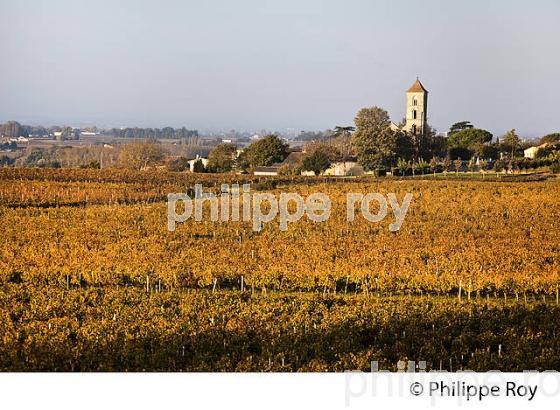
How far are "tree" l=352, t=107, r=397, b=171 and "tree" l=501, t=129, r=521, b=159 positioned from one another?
3.55ft

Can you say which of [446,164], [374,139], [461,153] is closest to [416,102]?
[374,139]

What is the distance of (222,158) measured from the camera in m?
8.88

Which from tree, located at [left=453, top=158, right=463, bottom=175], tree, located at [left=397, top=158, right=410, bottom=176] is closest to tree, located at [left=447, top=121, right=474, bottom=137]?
tree, located at [left=397, top=158, right=410, bottom=176]

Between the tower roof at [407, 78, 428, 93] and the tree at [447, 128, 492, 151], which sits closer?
the tower roof at [407, 78, 428, 93]

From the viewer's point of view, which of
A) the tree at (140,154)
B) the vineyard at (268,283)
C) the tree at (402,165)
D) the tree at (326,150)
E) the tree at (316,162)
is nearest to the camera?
the vineyard at (268,283)

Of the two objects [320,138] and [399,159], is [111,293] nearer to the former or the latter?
[320,138]

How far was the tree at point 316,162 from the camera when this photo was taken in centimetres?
997

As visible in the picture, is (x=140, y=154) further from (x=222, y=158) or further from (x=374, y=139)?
(x=374, y=139)

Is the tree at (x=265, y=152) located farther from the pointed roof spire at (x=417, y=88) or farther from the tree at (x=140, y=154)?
the pointed roof spire at (x=417, y=88)

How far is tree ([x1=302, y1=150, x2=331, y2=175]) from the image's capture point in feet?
32.7

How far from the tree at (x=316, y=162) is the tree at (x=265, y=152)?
0.91 feet

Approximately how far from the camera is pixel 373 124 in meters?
7.43

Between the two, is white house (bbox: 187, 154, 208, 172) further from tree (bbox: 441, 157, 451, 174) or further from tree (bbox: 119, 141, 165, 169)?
tree (bbox: 441, 157, 451, 174)

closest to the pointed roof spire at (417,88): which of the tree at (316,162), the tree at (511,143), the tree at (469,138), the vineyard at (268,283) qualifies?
the tree at (469,138)
